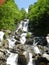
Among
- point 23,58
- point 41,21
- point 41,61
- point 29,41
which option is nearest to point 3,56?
point 23,58

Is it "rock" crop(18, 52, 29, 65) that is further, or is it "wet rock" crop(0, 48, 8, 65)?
"wet rock" crop(0, 48, 8, 65)

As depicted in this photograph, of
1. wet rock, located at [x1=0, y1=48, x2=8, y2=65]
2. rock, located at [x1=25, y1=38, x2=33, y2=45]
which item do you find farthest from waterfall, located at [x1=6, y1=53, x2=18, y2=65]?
rock, located at [x1=25, y1=38, x2=33, y2=45]

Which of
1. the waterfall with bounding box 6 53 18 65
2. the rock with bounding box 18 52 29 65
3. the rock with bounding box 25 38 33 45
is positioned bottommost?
the rock with bounding box 18 52 29 65

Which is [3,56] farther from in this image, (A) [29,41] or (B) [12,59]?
(A) [29,41]

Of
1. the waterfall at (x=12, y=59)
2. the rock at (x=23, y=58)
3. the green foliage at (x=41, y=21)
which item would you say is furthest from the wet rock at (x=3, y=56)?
the green foliage at (x=41, y=21)

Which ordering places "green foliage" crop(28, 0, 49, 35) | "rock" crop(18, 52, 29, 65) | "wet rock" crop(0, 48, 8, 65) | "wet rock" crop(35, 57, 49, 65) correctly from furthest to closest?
"green foliage" crop(28, 0, 49, 35)
"wet rock" crop(0, 48, 8, 65)
"rock" crop(18, 52, 29, 65)
"wet rock" crop(35, 57, 49, 65)

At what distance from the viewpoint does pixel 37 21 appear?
2286 inches

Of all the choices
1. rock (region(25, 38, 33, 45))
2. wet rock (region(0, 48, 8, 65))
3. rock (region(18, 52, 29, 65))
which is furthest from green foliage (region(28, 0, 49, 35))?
rock (region(18, 52, 29, 65))

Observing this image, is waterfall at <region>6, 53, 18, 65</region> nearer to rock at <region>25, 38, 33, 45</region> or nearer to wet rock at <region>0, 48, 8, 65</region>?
wet rock at <region>0, 48, 8, 65</region>

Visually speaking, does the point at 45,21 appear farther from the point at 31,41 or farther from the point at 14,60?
the point at 14,60

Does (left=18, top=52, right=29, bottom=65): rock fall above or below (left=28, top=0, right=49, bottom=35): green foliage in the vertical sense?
below

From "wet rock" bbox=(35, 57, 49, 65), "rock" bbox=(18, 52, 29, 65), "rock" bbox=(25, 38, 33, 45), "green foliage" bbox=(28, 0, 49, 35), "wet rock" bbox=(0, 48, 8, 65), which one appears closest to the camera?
"wet rock" bbox=(35, 57, 49, 65)

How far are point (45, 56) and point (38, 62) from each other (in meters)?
1.35

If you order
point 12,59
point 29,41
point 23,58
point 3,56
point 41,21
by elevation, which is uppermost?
point 41,21
